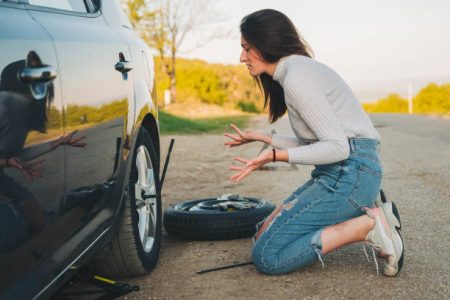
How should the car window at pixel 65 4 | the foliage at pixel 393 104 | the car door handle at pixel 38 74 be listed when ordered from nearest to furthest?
the car door handle at pixel 38 74 < the car window at pixel 65 4 < the foliage at pixel 393 104

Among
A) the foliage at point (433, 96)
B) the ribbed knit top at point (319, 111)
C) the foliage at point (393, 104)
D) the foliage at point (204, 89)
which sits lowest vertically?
the foliage at point (393, 104)

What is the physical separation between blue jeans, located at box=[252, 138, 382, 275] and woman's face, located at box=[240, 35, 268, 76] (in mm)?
667

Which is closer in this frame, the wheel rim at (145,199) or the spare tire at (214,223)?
the wheel rim at (145,199)

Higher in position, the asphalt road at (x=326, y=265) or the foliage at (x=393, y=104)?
the asphalt road at (x=326, y=265)

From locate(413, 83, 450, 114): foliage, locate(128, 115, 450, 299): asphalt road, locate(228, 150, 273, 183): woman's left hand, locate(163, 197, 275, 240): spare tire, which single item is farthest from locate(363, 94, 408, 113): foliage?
locate(228, 150, 273, 183): woman's left hand

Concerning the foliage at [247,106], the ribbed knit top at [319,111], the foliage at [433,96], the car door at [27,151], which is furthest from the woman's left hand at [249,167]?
the foliage at [433,96]

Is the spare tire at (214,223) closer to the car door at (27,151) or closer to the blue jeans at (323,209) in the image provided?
the blue jeans at (323,209)

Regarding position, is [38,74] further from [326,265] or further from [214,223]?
[214,223]

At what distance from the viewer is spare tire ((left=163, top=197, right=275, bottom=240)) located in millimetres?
4094

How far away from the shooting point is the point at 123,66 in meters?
2.97

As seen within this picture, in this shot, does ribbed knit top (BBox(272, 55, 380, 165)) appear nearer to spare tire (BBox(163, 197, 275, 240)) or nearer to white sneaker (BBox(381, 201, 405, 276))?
white sneaker (BBox(381, 201, 405, 276))

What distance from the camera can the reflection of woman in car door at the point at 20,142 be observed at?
160 centimetres

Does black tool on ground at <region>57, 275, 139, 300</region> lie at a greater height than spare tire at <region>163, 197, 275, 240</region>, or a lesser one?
greater

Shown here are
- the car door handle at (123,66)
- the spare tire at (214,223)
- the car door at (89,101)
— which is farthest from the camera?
the spare tire at (214,223)
